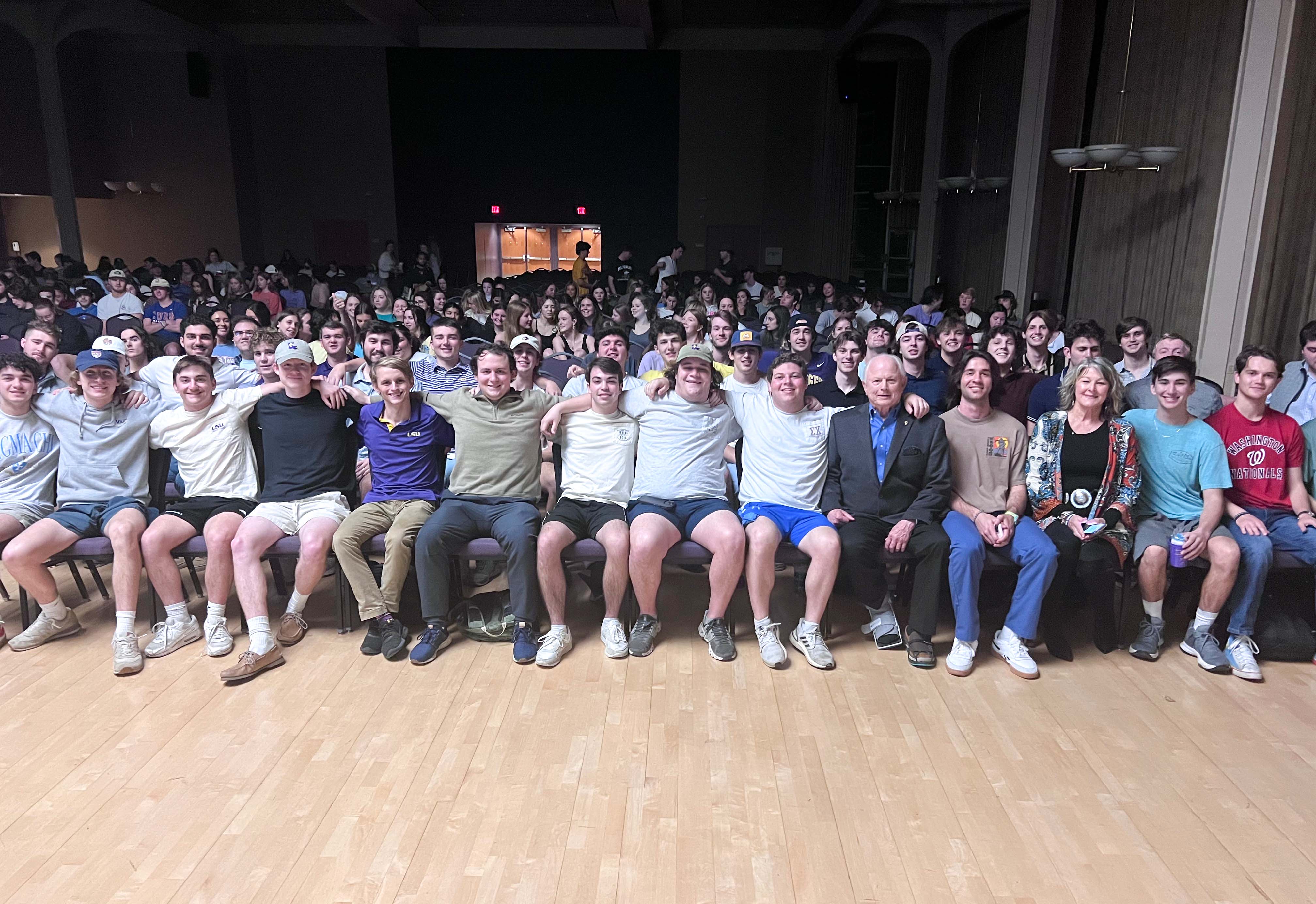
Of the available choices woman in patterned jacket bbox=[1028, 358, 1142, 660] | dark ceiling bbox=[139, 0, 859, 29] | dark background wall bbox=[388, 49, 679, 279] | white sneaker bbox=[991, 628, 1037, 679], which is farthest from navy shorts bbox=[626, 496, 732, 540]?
dark background wall bbox=[388, 49, 679, 279]

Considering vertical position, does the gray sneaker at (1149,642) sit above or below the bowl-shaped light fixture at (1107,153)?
below

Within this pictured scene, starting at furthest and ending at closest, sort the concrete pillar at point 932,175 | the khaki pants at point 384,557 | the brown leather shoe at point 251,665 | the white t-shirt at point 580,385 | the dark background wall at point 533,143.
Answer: the dark background wall at point 533,143
the concrete pillar at point 932,175
the white t-shirt at point 580,385
the khaki pants at point 384,557
the brown leather shoe at point 251,665

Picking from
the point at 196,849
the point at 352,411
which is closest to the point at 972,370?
the point at 352,411

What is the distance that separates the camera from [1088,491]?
13.2 feet

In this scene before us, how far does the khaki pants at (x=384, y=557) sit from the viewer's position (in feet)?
13.1

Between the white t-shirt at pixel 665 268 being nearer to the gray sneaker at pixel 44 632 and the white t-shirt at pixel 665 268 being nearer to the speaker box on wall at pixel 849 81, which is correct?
the speaker box on wall at pixel 849 81

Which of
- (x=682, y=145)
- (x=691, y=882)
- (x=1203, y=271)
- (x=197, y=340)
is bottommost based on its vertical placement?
(x=691, y=882)

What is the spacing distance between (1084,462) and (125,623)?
432 centimetres

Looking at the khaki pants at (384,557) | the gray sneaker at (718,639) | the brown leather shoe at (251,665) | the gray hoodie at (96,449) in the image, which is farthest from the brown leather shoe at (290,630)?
the gray sneaker at (718,639)

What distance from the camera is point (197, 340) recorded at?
5.28m

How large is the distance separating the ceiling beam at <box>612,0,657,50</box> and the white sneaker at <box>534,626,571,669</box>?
46.8ft

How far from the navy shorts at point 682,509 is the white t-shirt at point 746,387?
603mm

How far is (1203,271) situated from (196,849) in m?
7.56

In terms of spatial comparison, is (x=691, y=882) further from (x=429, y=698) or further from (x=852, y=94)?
(x=852, y=94)
